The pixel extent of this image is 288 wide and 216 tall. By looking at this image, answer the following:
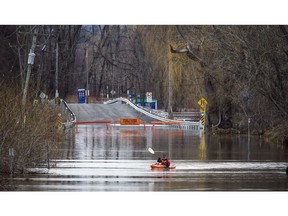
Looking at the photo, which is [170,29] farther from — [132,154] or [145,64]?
[132,154]

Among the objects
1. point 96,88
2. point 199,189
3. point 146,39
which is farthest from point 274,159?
point 146,39

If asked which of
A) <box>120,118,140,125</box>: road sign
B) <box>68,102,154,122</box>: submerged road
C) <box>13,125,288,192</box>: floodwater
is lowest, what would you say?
<box>13,125,288,192</box>: floodwater

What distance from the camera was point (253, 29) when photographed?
2986 centimetres

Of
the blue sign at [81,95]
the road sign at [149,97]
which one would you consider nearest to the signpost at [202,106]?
the road sign at [149,97]

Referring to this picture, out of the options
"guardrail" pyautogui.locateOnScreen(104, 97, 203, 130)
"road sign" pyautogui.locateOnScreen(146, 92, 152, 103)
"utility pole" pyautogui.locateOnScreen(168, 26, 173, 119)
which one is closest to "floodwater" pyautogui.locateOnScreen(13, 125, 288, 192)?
"guardrail" pyautogui.locateOnScreen(104, 97, 203, 130)

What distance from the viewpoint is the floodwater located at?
2089 centimetres

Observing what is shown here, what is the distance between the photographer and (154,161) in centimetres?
2753

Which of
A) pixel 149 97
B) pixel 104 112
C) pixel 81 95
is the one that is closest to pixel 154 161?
pixel 81 95

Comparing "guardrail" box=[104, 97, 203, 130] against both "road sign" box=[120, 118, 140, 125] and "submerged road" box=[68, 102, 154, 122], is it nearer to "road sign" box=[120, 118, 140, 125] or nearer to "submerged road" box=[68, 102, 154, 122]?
"submerged road" box=[68, 102, 154, 122]

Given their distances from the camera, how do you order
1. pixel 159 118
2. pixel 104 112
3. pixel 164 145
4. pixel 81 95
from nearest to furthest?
pixel 164 145 → pixel 81 95 → pixel 104 112 → pixel 159 118

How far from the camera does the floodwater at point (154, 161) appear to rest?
20.9 metres

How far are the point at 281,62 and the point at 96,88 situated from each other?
985 cm

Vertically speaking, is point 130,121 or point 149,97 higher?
point 149,97

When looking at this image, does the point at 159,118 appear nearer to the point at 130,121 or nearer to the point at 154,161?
the point at 130,121
